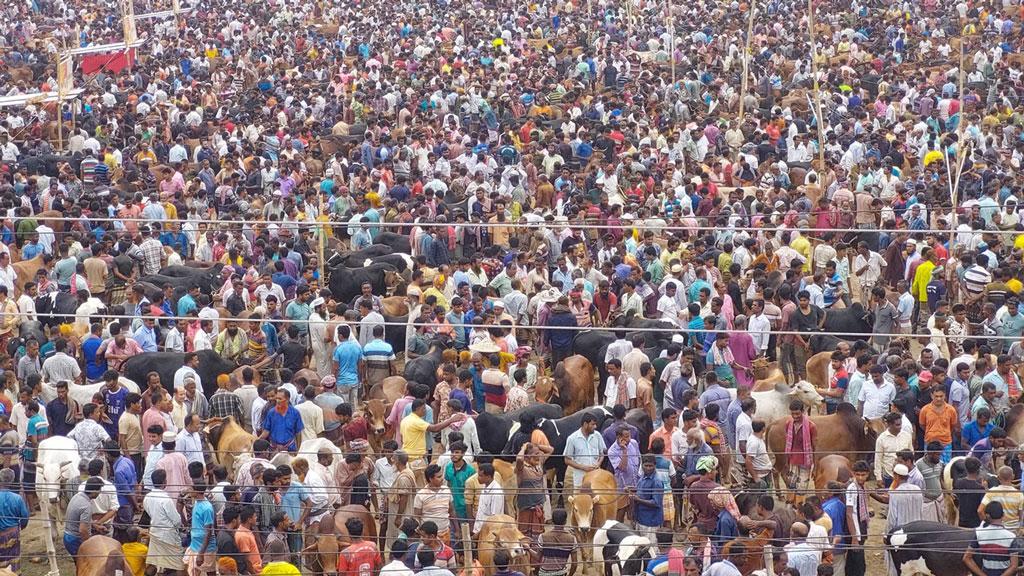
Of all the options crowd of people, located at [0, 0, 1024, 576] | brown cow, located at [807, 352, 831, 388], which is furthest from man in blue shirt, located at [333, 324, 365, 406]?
brown cow, located at [807, 352, 831, 388]

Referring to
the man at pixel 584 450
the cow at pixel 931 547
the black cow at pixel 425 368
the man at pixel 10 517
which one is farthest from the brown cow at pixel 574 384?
the man at pixel 10 517

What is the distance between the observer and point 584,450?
508 inches

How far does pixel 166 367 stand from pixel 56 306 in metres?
2.46

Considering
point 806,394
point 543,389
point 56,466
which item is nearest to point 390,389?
point 543,389

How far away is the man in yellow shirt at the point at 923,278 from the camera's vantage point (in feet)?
55.6

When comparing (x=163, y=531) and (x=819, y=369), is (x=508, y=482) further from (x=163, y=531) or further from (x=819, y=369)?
(x=819, y=369)

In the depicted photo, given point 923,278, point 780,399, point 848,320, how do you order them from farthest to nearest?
point 923,278 → point 848,320 → point 780,399

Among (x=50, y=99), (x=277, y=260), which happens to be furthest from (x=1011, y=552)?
(x=50, y=99)

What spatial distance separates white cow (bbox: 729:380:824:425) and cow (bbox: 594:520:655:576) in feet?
7.74

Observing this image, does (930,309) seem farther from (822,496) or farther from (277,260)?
(277,260)

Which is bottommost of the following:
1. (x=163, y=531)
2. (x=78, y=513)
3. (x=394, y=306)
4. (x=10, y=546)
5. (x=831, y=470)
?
(x=10, y=546)

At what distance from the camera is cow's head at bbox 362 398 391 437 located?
545 inches

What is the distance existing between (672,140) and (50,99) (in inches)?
464

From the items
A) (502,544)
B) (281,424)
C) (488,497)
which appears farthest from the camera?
(281,424)
